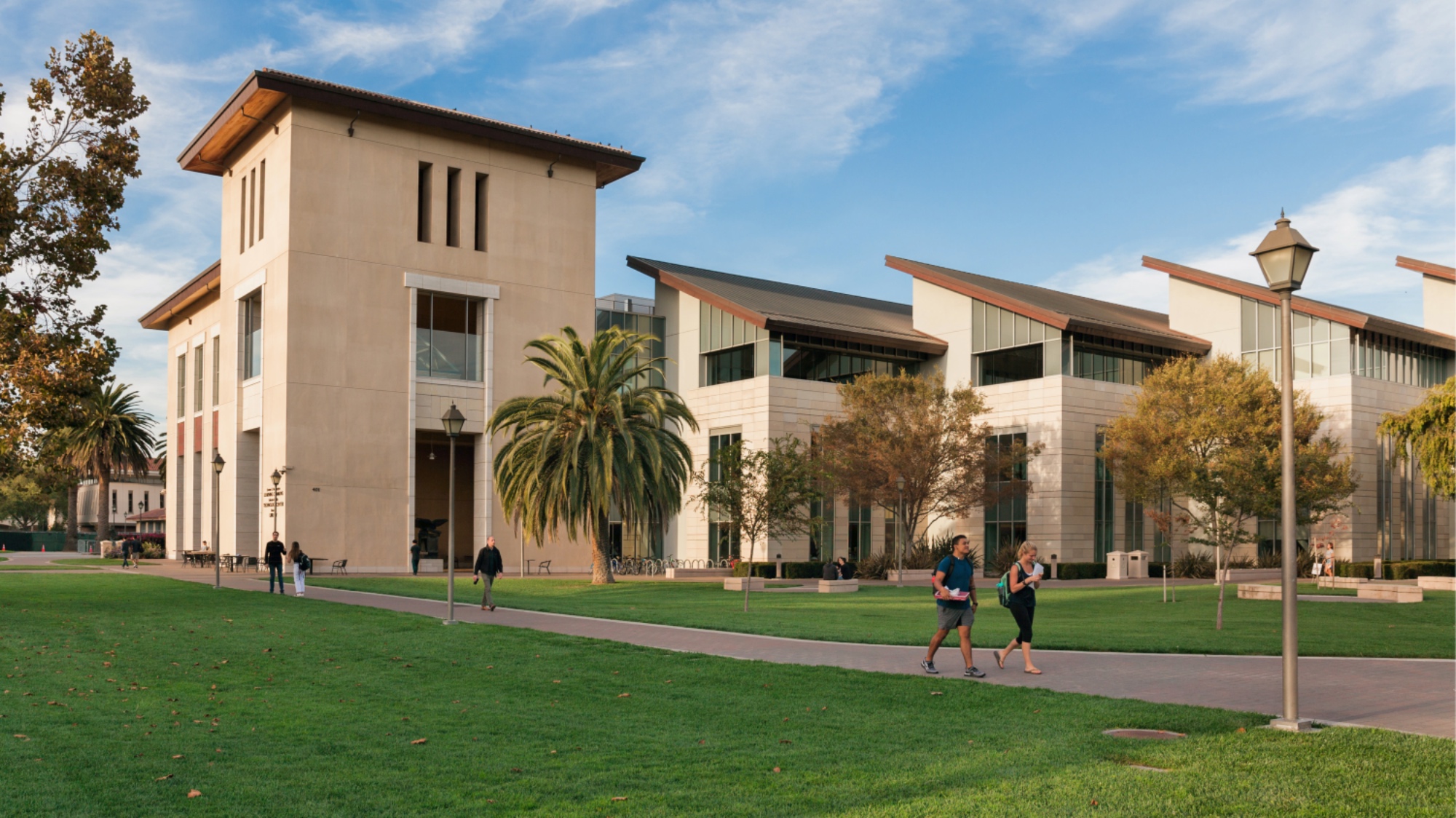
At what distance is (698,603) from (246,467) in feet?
101

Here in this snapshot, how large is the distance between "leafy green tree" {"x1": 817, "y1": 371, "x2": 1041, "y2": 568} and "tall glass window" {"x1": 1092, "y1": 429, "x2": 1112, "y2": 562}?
5.55 metres

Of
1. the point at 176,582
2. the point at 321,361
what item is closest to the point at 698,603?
the point at 176,582

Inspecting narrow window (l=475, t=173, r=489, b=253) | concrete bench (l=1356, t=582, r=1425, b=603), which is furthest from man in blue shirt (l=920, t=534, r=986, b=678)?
narrow window (l=475, t=173, r=489, b=253)

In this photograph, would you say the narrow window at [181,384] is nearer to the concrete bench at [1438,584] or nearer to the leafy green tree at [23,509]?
the leafy green tree at [23,509]

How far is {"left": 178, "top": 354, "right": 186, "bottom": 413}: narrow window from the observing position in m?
65.8

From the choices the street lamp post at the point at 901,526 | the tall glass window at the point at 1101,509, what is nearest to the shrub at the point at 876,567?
the street lamp post at the point at 901,526

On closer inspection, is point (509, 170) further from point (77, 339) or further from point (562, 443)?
point (77, 339)

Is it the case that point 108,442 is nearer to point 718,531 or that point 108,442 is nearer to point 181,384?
point 181,384

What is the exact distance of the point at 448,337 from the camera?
165 feet

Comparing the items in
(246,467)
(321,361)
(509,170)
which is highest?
(509,170)

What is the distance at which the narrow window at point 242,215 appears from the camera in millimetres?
51312

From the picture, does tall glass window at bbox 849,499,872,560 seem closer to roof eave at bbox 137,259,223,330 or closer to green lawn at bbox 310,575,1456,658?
green lawn at bbox 310,575,1456,658

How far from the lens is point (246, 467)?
2045 inches

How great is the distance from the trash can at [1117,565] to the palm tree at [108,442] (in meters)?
63.7
